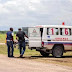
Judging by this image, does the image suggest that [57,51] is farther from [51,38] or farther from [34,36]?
[34,36]

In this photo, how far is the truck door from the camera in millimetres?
18188

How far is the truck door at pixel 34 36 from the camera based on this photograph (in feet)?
59.7

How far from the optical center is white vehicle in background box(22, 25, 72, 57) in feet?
59.8

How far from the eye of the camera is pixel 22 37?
18094 mm

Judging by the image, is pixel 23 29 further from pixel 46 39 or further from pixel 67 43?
pixel 67 43

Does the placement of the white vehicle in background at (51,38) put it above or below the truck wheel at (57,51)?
above

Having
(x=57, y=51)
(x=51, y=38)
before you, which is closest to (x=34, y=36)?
(x=51, y=38)

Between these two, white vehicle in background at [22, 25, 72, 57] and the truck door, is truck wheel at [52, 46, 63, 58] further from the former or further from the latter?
the truck door

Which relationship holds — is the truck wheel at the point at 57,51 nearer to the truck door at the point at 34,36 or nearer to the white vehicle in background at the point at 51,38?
the white vehicle in background at the point at 51,38

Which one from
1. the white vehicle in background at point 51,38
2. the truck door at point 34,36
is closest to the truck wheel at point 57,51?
the white vehicle in background at point 51,38

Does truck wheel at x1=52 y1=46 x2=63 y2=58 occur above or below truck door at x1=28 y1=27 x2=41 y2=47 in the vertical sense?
below

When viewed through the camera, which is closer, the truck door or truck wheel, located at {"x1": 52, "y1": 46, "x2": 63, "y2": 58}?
the truck door

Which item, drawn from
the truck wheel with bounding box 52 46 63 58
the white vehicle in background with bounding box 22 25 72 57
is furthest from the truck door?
the truck wheel with bounding box 52 46 63 58

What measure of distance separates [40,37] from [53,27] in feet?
3.64
